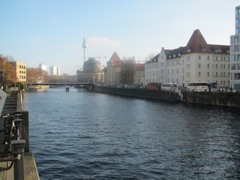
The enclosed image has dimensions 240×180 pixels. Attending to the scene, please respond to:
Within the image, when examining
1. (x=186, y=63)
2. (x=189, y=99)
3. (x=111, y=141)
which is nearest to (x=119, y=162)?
(x=111, y=141)

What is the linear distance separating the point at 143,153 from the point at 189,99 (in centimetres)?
5818

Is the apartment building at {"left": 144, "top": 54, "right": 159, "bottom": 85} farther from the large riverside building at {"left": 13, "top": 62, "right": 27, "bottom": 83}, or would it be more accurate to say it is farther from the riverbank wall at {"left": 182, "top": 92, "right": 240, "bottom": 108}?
the large riverside building at {"left": 13, "top": 62, "right": 27, "bottom": 83}

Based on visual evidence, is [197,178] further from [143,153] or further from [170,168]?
[143,153]

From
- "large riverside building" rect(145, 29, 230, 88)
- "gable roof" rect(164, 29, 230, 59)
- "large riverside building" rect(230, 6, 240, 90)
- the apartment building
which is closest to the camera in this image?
"large riverside building" rect(230, 6, 240, 90)

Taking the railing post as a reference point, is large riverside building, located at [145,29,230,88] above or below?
above

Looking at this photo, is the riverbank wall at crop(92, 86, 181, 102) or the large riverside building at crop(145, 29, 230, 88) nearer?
the riverbank wall at crop(92, 86, 181, 102)

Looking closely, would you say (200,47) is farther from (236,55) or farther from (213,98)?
(213,98)

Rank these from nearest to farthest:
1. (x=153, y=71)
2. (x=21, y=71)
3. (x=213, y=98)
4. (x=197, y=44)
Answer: (x=213, y=98)
(x=197, y=44)
(x=153, y=71)
(x=21, y=71)

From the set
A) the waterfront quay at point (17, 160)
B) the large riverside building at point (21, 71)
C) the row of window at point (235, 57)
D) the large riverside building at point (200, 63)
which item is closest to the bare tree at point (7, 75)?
the large riverside building at point (200, 63)

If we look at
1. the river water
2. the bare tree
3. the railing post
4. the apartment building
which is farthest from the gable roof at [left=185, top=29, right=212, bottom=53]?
the railing post

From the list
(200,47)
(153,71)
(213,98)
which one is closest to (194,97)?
(213,98)

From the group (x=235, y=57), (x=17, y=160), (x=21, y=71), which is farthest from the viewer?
(x=21, y=71)

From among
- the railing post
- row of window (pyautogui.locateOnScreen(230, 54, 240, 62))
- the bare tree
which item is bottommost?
the railing post

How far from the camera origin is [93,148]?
2333 centimetres
